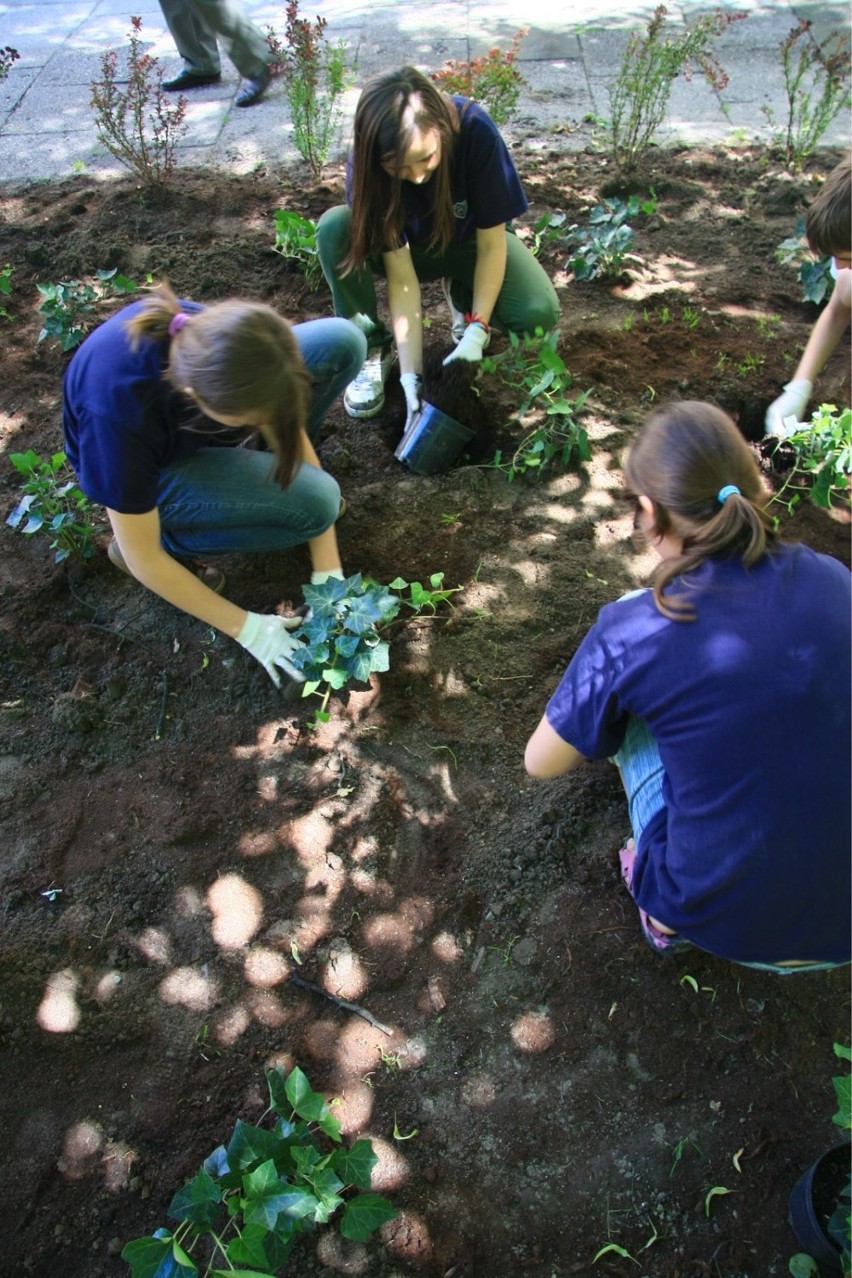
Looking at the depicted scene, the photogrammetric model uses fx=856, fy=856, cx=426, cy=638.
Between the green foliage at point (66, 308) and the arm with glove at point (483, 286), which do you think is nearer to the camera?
the arm with glove at point (483, 286)

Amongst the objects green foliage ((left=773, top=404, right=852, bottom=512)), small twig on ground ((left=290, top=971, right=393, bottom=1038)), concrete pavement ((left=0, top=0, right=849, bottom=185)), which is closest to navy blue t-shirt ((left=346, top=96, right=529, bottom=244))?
green foliage ((left=773, top=404, right=852, bottom=512))

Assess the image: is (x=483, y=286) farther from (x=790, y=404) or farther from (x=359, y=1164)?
(x=359, y=1164)

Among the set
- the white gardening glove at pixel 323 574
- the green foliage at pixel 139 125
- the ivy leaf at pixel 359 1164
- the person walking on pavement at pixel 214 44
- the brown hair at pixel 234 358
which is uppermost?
the person walking on pavement at pixel 214 44

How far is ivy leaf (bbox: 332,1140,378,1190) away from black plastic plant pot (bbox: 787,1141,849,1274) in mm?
781

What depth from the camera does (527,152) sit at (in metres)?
4.59

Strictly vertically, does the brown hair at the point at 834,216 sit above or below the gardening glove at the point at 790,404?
above

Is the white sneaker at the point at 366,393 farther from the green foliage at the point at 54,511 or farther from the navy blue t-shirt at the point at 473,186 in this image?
the green foliage at the point at 54,511

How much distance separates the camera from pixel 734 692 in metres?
1.30

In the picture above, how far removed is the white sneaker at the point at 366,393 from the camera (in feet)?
10.3

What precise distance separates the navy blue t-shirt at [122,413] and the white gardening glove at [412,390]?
109 cm

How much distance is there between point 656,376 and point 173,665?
2.07 m

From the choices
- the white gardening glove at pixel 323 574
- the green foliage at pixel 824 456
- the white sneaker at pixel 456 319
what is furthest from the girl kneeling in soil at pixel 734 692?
the white sneaker at pixel 456 319

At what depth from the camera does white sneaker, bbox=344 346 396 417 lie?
10.3 feet

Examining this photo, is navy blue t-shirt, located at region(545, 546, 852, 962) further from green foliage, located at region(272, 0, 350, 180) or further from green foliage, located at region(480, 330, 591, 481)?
green foliage, located at region(272, 0, 350, 180)
